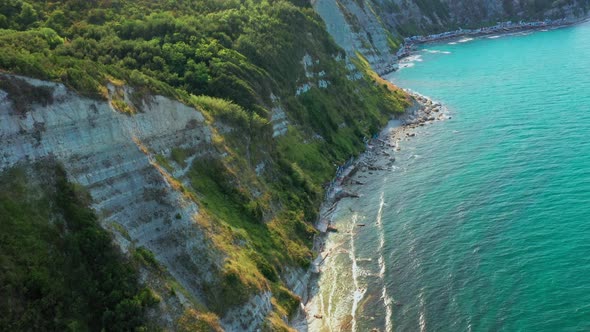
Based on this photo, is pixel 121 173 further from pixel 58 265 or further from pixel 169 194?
pixel 58 265

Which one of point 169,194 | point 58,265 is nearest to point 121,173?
point 169,194

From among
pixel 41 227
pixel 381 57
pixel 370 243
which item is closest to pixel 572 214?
pixel 370 243

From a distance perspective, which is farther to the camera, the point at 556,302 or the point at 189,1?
the point at 189,1

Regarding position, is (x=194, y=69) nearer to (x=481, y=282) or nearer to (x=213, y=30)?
(x=213, y=30)

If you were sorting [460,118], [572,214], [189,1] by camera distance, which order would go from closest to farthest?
[572,214] → [189,1] → [460,118]

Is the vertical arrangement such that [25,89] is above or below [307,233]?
above

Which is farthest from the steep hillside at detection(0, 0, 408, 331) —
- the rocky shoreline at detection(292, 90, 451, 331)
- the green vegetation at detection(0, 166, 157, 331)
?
the rocky shoreline at detection(292, 90, 451, 331)

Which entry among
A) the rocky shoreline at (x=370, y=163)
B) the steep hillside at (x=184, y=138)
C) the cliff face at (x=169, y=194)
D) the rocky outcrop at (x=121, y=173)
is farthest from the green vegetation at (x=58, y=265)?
the rocky shoreline at (x=370, y=163)
